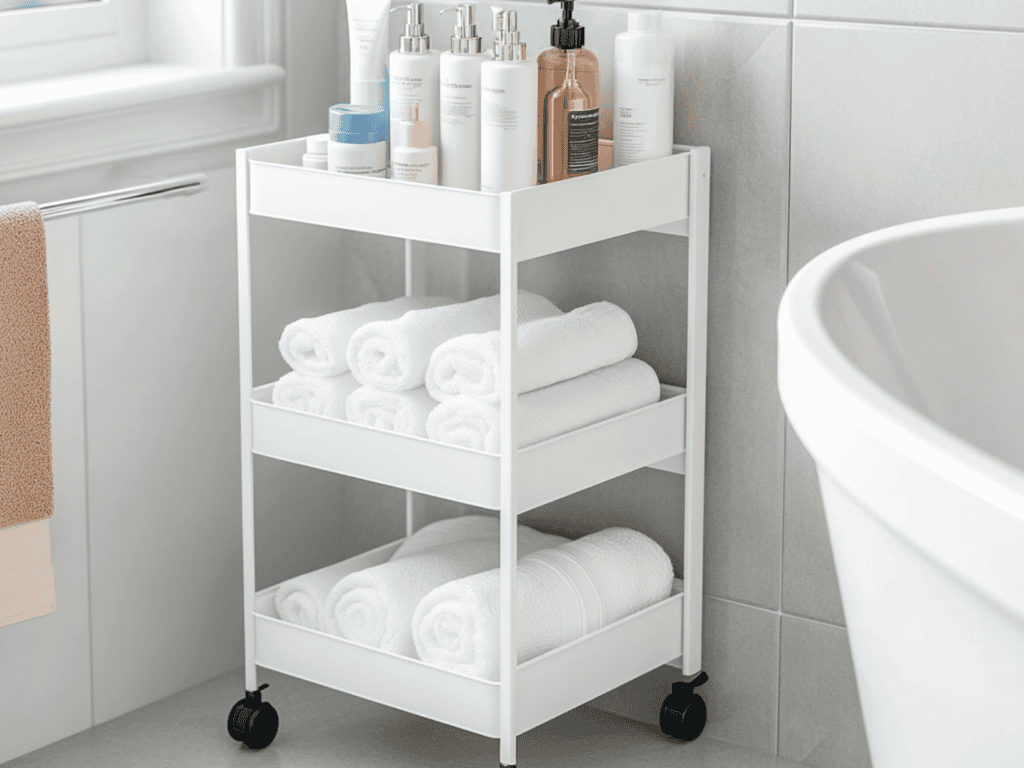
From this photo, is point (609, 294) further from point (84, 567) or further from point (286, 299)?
point (84, 567)

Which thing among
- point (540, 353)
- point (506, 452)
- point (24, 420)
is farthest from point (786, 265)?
point (24, 420)

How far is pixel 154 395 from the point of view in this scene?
6.18 feet

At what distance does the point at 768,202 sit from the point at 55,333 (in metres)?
0.86

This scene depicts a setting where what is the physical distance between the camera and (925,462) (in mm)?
814

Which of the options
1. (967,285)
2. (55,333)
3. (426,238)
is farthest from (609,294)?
(55,333)

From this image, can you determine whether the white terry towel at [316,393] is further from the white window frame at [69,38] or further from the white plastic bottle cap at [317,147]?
the white window frame at [69,38]

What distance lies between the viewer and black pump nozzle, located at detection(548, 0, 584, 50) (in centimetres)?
155

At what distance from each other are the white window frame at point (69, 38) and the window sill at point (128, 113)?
27 mm

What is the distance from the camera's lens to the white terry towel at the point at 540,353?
1549 mm

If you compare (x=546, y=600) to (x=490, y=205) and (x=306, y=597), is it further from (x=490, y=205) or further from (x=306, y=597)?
(x=490, y=205)

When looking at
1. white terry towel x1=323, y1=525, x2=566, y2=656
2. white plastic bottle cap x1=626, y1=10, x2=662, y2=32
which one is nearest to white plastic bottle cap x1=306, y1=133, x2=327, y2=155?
white plastic bottle cap x1=626, y1=10, x2=662, y2=32

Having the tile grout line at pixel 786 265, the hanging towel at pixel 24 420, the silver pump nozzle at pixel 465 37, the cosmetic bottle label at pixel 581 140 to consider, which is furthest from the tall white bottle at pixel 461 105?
the hanging towel at pixel 24 420

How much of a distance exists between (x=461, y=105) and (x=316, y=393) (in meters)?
0.38

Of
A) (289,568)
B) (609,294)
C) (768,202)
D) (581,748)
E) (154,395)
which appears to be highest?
(768,202)
